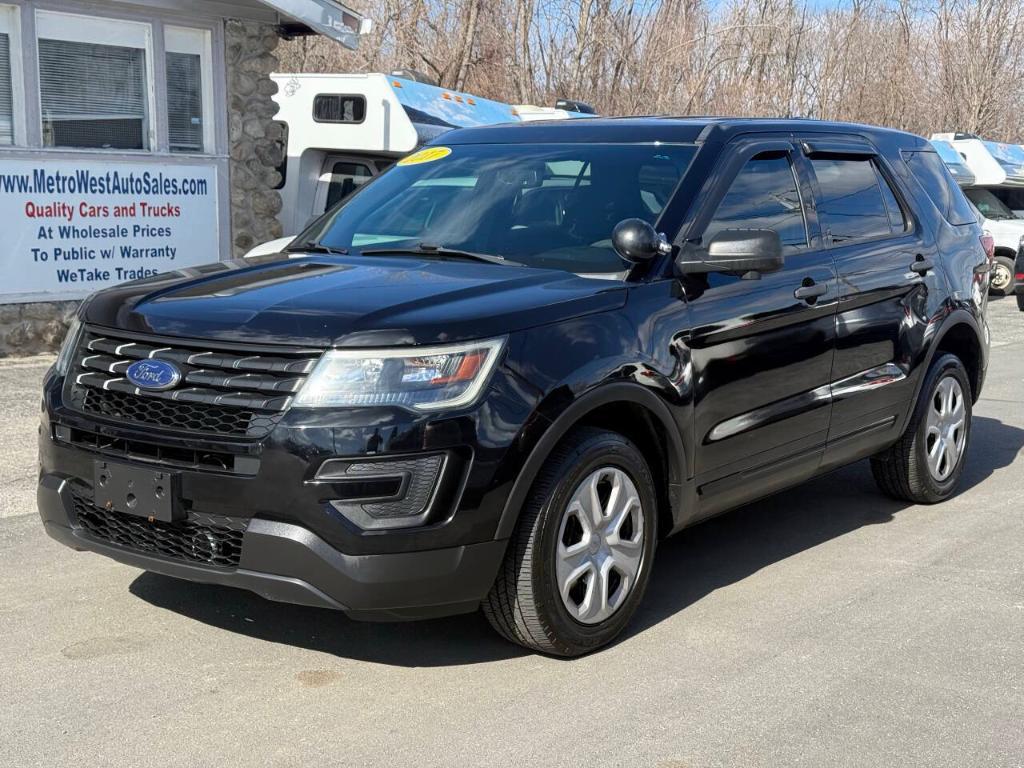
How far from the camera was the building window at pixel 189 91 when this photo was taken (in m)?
11.9

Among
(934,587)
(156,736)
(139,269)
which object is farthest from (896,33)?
(156,736)

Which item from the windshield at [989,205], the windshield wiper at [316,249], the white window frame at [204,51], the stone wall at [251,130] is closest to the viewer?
the windshield wiper at [316,249]

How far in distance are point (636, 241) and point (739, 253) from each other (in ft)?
1.28

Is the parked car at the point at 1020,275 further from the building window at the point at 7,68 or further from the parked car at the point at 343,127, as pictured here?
the building window at the point at 7,68

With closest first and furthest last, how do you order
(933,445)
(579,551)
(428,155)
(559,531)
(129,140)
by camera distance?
1. (559,531)
2. (579,551)
3. (428,155)
4. (933,445)
5. (129,140)

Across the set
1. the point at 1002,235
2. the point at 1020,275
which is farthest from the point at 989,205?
the point at 1020,275

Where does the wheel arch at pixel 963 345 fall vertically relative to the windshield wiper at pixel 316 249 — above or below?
below

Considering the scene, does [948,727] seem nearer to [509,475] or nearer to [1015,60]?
[509,475]

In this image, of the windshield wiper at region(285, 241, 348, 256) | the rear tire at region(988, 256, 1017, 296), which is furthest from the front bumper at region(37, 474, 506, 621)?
the rear tire at region(988, 256, 1017, 296)

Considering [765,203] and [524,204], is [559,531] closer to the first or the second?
[524,204]

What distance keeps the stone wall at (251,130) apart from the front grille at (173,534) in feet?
27.2

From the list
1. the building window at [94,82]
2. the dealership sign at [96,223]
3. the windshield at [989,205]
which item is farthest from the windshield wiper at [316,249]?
the windshield at [989,205]

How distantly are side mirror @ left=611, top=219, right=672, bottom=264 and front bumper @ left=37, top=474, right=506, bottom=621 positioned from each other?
1.23 metres

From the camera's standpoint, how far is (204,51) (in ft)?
39.6
